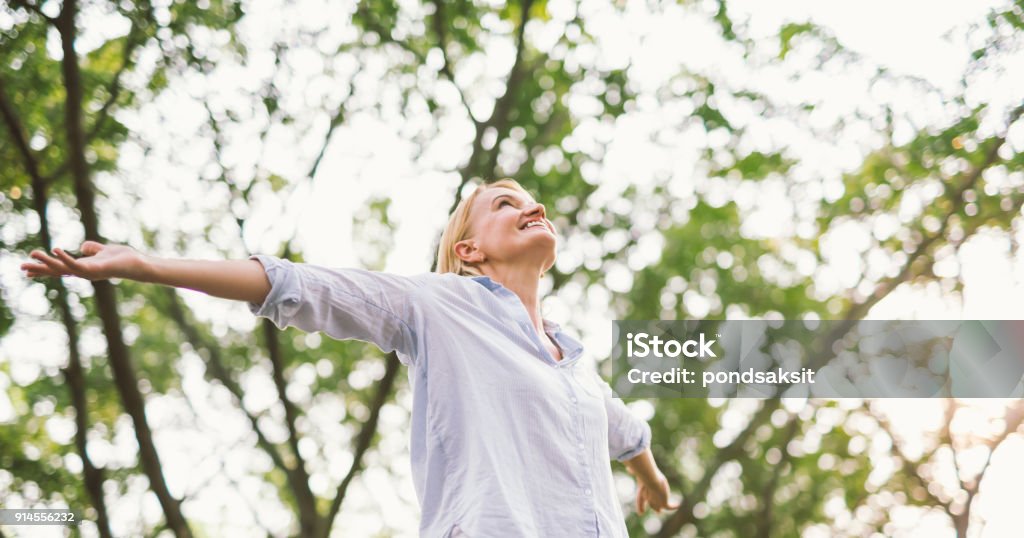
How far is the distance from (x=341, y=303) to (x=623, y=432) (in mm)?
1324

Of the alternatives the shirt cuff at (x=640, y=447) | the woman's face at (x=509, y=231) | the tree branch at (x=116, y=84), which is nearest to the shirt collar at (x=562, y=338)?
the woman's face at (x=509, y=231)

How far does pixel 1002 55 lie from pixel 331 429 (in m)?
8.69

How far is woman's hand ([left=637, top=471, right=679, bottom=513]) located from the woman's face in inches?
38.3

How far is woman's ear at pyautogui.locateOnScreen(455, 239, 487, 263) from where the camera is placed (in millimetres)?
3049

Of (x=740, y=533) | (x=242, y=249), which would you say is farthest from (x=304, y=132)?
(x=740, y=533)

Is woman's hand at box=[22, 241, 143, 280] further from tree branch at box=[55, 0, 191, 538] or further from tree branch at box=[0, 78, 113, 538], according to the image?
tree branch at box=[0, 78, 113, 538]

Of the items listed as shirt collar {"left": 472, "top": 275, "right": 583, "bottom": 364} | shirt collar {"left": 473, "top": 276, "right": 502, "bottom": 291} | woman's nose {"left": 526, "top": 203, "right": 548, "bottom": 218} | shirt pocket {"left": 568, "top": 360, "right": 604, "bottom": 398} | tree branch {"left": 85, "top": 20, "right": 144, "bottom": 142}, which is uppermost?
tree branch {"left": 85, "top": 20, "right": 144, "bottom": 142}

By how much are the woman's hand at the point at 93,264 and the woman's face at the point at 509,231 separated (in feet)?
3.70

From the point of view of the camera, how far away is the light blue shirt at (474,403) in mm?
2402

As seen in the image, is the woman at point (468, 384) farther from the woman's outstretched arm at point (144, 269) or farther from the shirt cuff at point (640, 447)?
the shirt cuff at point (640, 447)

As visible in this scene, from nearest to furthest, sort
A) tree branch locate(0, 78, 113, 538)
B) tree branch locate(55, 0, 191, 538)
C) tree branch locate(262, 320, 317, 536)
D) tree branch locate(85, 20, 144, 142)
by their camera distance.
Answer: tree branch locate(55, 0, 191, 538), tree branch locate(0, 78, 113, 538), tree branch locate(85, 20, 144, 142), tree branch locate(262, 320, 317, 536)

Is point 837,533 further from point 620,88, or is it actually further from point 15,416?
point 15,416

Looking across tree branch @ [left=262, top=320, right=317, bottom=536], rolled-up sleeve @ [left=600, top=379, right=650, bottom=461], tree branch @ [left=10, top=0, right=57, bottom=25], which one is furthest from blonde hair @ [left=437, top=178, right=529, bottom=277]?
tree branch @ [left=262, top=320, right=317, bottom=536]

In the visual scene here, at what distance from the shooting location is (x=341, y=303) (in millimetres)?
2451
